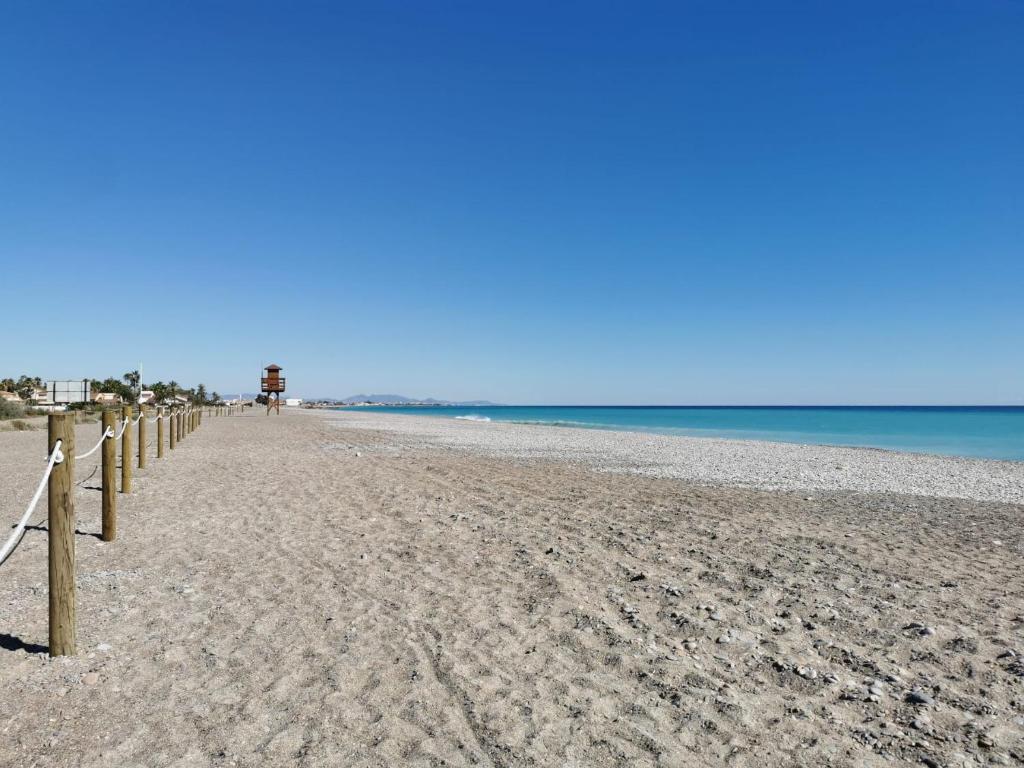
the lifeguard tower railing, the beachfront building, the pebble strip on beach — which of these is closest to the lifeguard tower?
the lifeguard tower railing

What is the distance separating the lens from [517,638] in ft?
15.0

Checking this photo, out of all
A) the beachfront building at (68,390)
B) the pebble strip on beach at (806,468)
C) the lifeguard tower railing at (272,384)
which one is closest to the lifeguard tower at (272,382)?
the lifeguard tower railing at (272,384)

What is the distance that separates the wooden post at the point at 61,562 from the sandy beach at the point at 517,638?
189 millimetres

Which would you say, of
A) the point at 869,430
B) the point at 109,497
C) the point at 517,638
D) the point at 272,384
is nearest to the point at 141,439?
the point at 109,497

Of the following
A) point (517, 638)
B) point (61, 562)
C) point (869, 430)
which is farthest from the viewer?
point (869, 430)

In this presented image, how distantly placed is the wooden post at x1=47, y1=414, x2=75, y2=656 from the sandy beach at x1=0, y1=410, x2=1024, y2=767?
19cm

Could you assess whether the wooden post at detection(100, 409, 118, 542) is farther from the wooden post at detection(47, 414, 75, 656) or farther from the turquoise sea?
the turquoise sea

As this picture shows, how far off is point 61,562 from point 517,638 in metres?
3.12

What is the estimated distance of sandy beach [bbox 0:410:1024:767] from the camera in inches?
128

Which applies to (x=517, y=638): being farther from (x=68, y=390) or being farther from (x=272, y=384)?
(x=272, y=384)

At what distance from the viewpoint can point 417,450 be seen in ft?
64.6

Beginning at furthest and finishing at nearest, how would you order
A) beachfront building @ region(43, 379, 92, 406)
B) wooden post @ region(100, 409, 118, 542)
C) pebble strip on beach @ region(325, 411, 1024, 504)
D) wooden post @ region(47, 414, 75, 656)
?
beachfront building @ region(43, 379, 92, 406) → pebble strip on beach @ region(325, 411, 1024, 504) → wooden post @ region(100, 409, 118, 542) → wooden post @ region(47, 414, 75, 656)

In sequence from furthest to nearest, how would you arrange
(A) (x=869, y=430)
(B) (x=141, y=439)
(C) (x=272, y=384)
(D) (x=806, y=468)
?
(C) (x=272, y=384) → (A) (x=869, y=430) → (D) (x=806, y=468) → (B) (x=141, y=439)

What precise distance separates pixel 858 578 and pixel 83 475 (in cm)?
1364
